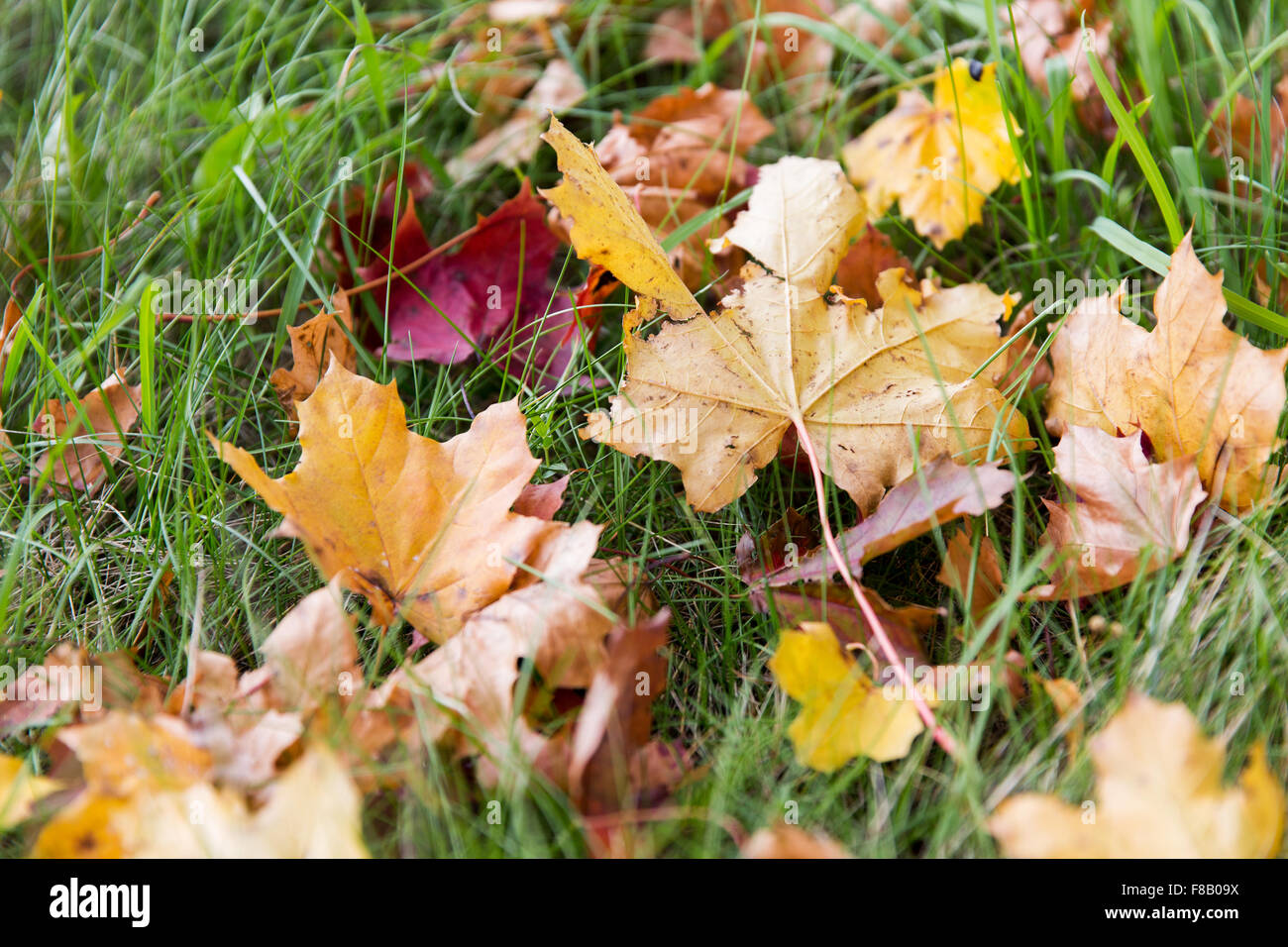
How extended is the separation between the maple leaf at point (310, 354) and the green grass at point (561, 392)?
5 cm

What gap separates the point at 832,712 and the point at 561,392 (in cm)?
67

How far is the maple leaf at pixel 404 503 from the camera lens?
1.14m

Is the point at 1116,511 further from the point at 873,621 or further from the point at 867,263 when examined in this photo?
the point at 867,263

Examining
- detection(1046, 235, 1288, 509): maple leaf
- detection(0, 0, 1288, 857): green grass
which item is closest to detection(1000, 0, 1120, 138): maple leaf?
detection(0, 0, 1288, 857): green grass

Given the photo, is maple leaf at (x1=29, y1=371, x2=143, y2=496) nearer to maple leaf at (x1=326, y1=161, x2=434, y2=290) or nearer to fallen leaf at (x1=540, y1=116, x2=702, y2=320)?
maple leaf at (x1=326, y1=161, x2=434, y2=290)

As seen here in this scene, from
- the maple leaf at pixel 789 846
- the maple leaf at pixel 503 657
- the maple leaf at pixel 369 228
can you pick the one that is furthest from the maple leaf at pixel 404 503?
the maple leaf at pixel 369 228

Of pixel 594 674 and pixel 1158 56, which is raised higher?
pixel 1158 56

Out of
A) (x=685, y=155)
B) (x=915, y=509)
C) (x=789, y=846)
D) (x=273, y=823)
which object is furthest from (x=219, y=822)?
(x=685, y=155)

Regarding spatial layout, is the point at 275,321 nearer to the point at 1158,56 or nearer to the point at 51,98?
the point at 51,98

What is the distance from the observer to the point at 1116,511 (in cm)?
117

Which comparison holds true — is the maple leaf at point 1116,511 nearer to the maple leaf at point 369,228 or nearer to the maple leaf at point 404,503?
the maple leaf at point 404,503

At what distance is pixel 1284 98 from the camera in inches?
68.8
